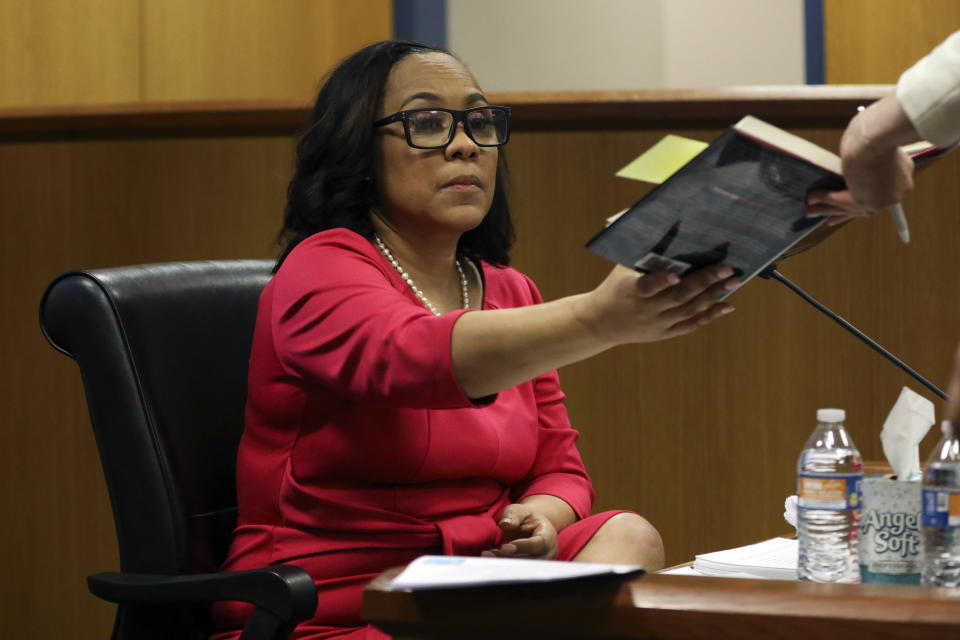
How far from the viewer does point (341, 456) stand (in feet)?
4.10

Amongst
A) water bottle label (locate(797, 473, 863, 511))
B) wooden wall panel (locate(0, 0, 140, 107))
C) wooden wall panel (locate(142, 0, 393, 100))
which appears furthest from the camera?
wooden wall panel (locate(142, 0, 393, 100))

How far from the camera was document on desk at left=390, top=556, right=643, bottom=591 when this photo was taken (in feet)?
2.54

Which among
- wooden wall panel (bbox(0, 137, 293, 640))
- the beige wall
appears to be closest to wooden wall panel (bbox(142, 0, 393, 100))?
the beige wall

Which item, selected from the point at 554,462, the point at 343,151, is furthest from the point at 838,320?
the point at 343,151

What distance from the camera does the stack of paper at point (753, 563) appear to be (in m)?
1.16

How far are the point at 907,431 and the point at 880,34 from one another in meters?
2.19

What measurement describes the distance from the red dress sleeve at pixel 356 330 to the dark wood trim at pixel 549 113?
3.40 ft

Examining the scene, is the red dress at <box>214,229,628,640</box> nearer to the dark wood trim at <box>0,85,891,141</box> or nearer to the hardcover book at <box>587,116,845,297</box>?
the hardcover book at <box>587,116,845,297</box>

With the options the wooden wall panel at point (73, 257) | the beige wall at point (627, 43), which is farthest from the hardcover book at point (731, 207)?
the beige wall at point (627, 43)

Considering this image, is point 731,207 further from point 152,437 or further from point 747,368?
point 747,368

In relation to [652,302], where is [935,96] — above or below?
above

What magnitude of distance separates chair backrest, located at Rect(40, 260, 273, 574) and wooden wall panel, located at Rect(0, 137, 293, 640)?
1049 mm

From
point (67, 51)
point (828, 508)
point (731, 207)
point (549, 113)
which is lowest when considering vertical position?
point (828, 508)

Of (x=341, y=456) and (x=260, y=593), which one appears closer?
(x=260, y=593)
